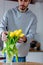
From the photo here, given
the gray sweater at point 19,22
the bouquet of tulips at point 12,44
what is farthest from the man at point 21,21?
the bouquet of tulips at point 12,44

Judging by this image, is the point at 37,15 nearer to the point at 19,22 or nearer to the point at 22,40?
the point at 19,22

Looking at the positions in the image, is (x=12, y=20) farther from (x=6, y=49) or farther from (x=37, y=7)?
(x=37, y=7)

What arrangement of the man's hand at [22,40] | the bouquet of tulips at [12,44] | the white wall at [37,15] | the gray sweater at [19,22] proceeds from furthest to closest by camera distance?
1. the white wall at [37,15]
2. the gray sweater at [19,22]
3. the man's hand at [22,40]
4. the bouquet of tulips at [12,44]

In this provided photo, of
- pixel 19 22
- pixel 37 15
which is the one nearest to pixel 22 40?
pixel 19 22

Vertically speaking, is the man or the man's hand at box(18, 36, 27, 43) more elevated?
the man

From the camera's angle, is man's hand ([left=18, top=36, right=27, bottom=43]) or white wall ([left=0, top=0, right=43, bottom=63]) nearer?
man's hand ([left=18, top=36, right=27, bottom=43])

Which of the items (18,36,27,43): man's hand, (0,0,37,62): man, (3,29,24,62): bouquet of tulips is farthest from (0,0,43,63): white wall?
(3,29,24,62): bouquet of tulips

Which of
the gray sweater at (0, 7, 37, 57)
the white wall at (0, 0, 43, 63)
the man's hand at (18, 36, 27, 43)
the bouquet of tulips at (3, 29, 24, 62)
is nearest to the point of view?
the bouquet of tulips at (3, 29, 24, 62)

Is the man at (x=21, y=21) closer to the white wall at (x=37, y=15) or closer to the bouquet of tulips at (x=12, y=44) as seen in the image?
the bouquet of tulips at (x=12, y=44)

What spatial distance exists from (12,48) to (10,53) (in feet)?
0.13

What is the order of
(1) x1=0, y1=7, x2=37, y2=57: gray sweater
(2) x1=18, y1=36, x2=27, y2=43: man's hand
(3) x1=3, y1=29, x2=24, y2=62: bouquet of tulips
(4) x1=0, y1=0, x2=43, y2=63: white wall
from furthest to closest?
(4) x1=0, y1=0, x2=43, y2=63: white wall
(1) x1=0, y1=7, x2=37, y2=57: gray sweater
(2) x1=18, y1=36, x2=27, y2=43: man's hand
(3) x1=3, y1=29, x2=24, y2=62: bouquet of tulips

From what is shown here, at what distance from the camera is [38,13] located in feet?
13.3

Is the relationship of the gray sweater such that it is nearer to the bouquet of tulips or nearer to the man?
the man

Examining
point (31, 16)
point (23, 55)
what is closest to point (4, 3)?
point (31, 16)
